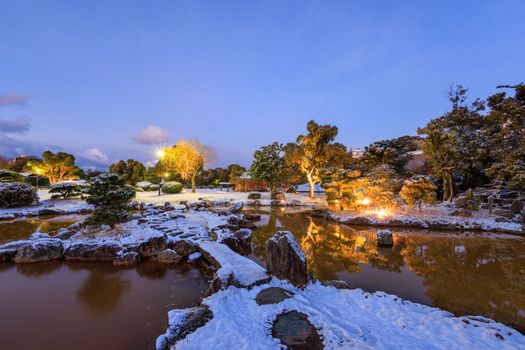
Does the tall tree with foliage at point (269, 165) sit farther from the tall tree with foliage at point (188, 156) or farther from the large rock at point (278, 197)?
the tall tree with foliage at point (188, 156)

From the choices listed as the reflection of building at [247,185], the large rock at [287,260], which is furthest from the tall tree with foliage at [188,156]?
the large rock at [287,260]

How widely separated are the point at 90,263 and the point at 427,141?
2255 centimetres

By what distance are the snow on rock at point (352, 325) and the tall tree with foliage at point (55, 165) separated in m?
34.2

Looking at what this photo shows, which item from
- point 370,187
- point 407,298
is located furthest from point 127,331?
point 370,187

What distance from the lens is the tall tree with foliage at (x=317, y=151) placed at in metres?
24.4

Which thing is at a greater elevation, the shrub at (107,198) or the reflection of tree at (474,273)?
the shrub at (107,198)

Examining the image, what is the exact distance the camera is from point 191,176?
3073 cm

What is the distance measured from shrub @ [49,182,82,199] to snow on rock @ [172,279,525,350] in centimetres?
2252

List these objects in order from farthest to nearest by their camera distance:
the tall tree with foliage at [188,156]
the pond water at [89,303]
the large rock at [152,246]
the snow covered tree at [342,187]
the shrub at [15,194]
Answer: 1. the tall tree with foliage at [188,156]
2. the snow covered tree at [342,187]
3. the shrub at [15,194]
4. the large rock at [152,246]
5. the pond water at [89,303]

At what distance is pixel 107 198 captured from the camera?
972cm

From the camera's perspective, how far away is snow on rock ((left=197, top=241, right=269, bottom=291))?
5570mm

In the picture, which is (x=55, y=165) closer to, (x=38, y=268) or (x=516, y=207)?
(x=38, y=268)

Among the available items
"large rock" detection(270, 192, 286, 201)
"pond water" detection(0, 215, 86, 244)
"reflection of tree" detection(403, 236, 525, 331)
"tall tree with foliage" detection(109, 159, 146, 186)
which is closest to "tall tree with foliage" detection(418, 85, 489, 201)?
"reflection of tree" detection(403, 236, 525, 331)

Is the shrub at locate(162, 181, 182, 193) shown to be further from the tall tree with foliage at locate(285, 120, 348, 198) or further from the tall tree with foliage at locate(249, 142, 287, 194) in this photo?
the tall tree with foliage at locate(285, 120, 348, 198)
